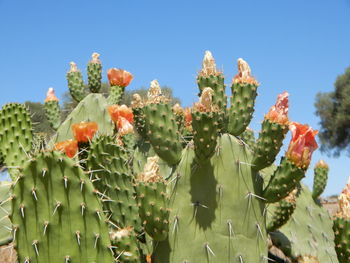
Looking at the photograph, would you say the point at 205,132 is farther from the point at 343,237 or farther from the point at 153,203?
the point at 343,237

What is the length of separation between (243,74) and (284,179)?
1.88 ft

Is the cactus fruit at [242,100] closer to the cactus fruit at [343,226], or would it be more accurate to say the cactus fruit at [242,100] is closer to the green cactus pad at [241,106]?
the green cactus pad at [241,106]

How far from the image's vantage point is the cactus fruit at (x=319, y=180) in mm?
4391

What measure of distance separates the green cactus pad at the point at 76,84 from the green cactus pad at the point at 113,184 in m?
2.29

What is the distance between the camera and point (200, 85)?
2.44 metres

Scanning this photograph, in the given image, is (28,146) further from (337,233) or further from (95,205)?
(337,233)

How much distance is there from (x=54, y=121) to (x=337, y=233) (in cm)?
301

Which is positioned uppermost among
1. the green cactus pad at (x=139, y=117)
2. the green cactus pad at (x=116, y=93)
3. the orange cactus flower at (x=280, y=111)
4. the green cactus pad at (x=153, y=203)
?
the green cactus pad at (x=116, y=93)

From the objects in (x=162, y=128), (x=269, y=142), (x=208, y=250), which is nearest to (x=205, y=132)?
(x=162, y=128)

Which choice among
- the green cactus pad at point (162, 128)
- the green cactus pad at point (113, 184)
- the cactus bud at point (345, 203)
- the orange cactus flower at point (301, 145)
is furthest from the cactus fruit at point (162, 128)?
the cactus bud at point (345, 203)

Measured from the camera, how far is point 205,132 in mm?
2070

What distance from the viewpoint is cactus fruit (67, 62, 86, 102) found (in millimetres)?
4527

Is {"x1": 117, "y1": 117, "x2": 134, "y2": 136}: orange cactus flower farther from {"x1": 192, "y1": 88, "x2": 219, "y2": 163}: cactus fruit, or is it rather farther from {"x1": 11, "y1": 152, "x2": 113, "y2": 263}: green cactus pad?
{"x1": 11, "y1": 152, "x2": 113, "y2": 263}: green cactus pad

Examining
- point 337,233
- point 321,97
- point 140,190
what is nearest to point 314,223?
point 337,233
